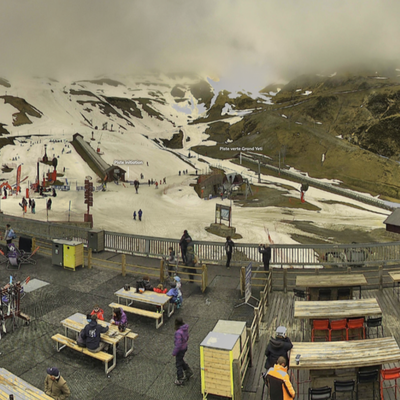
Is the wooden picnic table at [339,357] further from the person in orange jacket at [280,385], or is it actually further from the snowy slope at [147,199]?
the snowy slope at [147,199]

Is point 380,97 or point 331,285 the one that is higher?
point 380,97

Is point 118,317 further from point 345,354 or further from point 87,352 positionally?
point 345,354

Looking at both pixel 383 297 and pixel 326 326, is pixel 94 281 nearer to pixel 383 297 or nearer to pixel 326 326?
pixel 326 326

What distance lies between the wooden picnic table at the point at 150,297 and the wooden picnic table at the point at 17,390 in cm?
397

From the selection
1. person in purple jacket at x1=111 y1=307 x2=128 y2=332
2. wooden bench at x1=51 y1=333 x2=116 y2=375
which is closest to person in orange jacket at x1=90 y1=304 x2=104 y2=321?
person in purple jacket at x1=111 y1=307 x2=128 y2=332

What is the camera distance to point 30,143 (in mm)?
81688

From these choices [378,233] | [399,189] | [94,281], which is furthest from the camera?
[399,189]

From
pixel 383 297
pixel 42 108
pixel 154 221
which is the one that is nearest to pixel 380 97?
pixel 154 221

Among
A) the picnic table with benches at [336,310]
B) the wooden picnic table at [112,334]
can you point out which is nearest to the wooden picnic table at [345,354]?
the picnic table with benches at [336,310]

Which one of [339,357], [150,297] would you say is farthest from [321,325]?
[150,297]

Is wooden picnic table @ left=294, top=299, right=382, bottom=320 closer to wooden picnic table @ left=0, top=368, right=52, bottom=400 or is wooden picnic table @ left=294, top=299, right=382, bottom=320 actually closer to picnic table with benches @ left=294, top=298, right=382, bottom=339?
picnic table with benches @ left=294, top=298, right=382, bottom=339

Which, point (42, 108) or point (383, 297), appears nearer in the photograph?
point (383, 297)

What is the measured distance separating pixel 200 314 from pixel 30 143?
84120 mm

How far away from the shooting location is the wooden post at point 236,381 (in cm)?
630
